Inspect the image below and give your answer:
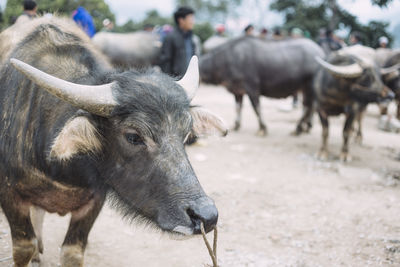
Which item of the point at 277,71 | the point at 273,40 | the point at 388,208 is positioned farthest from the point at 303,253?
the point at 273,40

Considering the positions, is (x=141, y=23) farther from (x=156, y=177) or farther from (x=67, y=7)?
(x=156, y=177)

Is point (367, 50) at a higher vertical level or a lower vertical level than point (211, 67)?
higher

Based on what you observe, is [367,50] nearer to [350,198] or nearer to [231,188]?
[350,198]

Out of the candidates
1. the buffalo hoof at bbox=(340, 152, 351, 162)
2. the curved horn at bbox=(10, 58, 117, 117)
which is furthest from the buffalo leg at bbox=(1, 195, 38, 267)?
the buffalo hoof at bbox=(340, 152, 351, 162)

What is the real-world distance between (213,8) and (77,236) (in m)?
44.6

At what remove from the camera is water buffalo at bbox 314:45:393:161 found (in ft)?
19.3

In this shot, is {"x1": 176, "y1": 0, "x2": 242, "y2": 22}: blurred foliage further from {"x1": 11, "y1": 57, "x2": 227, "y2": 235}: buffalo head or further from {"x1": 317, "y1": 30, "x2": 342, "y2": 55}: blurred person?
{"x1": 11, "y1": 57, "x2": 227, "y2": 235}: buffalo head

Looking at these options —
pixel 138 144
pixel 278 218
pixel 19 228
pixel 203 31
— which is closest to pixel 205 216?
pixel 138 144

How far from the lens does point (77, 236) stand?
8.45 ft

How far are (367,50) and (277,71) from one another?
231 cm

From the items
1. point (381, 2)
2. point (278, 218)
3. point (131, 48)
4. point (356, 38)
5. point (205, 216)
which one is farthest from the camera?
point (131, 48)

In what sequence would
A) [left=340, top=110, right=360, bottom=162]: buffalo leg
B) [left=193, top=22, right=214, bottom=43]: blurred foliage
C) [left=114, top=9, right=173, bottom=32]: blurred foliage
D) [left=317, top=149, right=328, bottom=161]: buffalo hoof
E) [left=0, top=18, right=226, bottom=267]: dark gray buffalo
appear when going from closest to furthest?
[left=0, top=18, right=226, bottom=267]: dark gray buffalo → [left=340, top=110, right=360, bottom=162]: buffalo leg → [left=317, top=149, right=328, bottom=161]: buffalo hoof → [left=114, top=9, right=173, bottom=32]: blurred foliage → [left=193, top=22, right=214, bottom=43]: blurred foliage

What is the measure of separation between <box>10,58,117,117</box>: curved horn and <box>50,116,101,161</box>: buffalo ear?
9 cm

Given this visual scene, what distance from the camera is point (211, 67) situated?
8.84m
